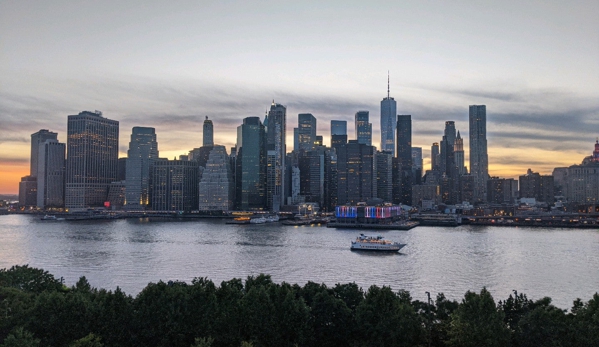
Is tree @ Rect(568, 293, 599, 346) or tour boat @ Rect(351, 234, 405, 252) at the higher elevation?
tree @ Rect(568, 293, 599, 346)

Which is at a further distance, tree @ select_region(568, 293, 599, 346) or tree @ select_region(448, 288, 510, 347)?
tree @ select_region(448, 288, 510, 347)

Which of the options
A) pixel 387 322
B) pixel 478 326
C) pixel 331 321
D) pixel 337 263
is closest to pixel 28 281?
pixel 331 321

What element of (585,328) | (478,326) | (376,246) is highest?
(585,328)

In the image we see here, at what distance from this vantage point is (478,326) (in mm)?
20422

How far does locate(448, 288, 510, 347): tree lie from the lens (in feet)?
65.9

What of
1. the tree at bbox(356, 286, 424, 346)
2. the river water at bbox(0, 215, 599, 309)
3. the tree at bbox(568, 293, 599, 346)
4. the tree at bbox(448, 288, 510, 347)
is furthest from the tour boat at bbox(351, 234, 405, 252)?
the tree at bbox(568, 293, 599, 346)

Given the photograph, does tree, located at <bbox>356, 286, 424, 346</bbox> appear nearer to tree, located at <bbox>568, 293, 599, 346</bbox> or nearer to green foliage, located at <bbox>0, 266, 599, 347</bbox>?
green foliage, located at <bbox>0, 266, 599, 347</bbox>

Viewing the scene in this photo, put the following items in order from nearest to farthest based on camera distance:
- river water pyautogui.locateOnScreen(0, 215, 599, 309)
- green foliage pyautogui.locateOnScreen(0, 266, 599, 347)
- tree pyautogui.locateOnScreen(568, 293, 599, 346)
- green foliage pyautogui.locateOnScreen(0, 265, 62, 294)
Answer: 1. tree pyautogui.locateOnScreen(568, 293, 599, 346)
2. green foliage pyautogui.locateOnScreen(0, 266, 599, 347)
3. green foliage pyautogui.locateOnScreen(0, 265, 62, 294)
4. river water pyautogui.locateOnScreen(0, 215, 599, 309)

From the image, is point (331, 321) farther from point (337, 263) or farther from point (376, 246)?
point (376, 246)

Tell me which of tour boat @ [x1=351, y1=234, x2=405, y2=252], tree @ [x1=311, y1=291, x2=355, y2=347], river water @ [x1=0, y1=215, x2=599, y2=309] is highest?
tree @ [x1=311, y1=291, x2=355, y2=347]

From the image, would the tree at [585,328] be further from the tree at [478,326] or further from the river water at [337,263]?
the river water at [337,263]

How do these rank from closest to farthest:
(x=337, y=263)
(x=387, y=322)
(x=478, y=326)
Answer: (x=478, y=326) → (x=387, y=322) → (x=337, y=263)

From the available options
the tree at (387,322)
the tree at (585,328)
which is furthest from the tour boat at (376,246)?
the tree at (585,328)

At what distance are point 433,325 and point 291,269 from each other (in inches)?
1221
